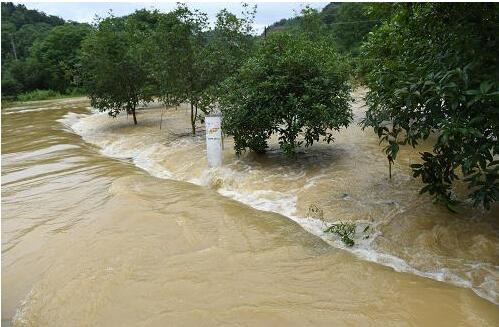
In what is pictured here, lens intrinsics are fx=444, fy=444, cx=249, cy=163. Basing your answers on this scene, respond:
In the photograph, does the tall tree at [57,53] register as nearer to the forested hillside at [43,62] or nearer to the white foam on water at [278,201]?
the forested hillside at [43,62]

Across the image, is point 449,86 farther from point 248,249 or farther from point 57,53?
point 57,53

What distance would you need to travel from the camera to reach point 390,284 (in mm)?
4859

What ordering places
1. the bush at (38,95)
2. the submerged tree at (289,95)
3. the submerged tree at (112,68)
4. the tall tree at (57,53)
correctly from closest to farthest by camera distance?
the submerged tree at (289,95)
the submerged tree at (112,68)
the bush at (38,95)
the tall tree at (57,53)

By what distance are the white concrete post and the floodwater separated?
0.34m

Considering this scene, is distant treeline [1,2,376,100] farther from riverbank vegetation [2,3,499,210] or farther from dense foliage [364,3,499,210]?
dense foliage [364,3,499,210]

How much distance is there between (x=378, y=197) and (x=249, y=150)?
4.42 meters

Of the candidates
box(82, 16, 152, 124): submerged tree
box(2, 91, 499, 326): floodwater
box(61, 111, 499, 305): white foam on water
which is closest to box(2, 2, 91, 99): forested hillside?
box(82, 16, 152, 124): submerged tree

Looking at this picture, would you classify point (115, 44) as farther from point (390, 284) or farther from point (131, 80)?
point (390, 284)

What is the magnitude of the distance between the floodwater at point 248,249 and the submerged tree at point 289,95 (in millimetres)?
798

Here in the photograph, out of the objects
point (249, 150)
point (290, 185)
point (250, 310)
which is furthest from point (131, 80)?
point (250, 310)

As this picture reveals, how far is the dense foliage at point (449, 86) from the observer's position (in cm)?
461

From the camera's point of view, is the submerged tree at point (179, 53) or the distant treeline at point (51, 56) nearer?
the submerged tree at point (179, 53)

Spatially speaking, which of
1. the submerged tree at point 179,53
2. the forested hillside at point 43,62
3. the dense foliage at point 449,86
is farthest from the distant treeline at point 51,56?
the dense foliage at point 449,86

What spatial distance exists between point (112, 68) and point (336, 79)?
10914mm
